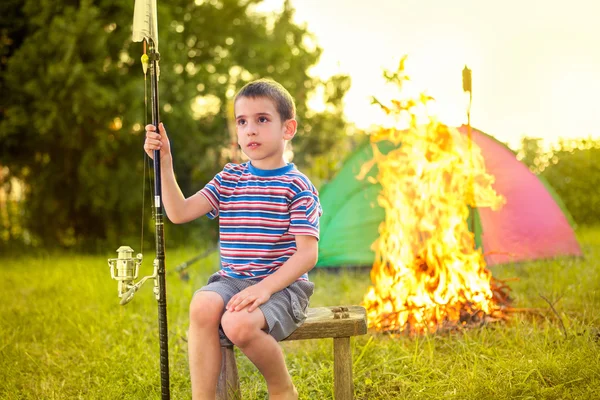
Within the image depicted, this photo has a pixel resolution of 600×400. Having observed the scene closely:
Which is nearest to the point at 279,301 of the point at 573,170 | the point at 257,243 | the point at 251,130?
the point at 257,243

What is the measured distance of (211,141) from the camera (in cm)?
931

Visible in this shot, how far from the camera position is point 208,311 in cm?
245

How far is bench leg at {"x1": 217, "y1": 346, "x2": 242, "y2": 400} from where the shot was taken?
9.05 ft

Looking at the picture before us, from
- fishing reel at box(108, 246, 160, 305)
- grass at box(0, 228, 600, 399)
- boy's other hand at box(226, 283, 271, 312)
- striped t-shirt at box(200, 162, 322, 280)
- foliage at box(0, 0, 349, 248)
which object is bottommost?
grass at box(0, 228, 600, 399)

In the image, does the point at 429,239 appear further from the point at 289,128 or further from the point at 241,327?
the point at 241,327

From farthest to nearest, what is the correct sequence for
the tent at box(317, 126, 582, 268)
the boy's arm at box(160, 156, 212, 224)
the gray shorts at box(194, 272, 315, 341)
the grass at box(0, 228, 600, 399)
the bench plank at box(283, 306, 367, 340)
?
the tent at box(317, 126, 582, 268), the grass at box(0, 228, 600, 399), the bench plank at box(283, 306, 367, 340), the boy's arm at box(160, 156, 212, 224), the gray shorts at box(194, 272, 315, 341)

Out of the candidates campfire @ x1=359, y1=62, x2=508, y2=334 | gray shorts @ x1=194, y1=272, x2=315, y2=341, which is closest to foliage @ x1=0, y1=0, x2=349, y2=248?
campfire @ x1=359, y1=62, x2=508, y2=334

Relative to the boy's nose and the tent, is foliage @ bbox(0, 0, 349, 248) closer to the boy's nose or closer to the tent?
the tent

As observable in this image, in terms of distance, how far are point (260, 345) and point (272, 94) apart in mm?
1018

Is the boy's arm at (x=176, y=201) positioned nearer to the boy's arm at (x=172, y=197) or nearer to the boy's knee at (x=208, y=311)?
the boy's arm at (x=172, y=197)

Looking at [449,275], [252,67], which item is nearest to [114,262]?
[449,275]

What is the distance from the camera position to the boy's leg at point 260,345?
2393 mm

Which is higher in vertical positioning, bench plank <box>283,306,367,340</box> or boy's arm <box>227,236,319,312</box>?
boy's arm <box>227,236,319,312</box>

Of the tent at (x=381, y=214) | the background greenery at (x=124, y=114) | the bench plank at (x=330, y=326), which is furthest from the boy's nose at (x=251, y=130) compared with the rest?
the background greenery at (x=124, y=114)
